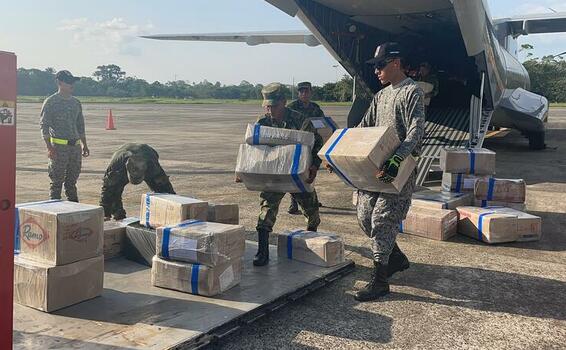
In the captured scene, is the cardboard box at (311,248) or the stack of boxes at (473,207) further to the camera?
the stack of boxes at (473,207)

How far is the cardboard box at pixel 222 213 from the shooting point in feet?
16.8

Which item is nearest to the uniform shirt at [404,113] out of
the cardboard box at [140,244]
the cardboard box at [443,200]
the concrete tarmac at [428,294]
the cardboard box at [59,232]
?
the concrete tarmac at [428,294]

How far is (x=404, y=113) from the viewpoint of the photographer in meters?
4.14

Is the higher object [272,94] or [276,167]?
[272,94]

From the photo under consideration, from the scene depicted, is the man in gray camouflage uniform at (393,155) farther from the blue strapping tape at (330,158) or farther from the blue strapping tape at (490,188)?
the blue strapping tape at (490,188)

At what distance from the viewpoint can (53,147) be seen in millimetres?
6582

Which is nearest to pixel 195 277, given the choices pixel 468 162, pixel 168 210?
pixel 168 210

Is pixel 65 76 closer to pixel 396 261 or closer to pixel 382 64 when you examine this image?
pixel 382 64

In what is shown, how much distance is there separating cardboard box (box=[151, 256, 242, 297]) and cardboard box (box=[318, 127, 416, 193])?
1.19 meters

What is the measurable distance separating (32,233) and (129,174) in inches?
77.8

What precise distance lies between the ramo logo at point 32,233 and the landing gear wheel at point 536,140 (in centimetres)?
1494

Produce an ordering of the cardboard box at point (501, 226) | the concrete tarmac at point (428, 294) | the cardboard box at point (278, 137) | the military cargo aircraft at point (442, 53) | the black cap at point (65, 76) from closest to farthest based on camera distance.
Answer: the concrete tarmac at point (428, 294), the cardboard box at point (278, 137), the cardboard box at point (501, 226), the black cap at point (65, 76), the military cargo aircraft at point (442, 53)

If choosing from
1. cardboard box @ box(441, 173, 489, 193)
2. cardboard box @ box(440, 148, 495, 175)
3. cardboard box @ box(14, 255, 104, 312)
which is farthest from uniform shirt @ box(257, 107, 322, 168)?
cardboard box @ box(441, 173, 489, 193)

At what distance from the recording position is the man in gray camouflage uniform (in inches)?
158
